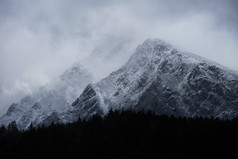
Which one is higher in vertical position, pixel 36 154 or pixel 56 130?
pixel 56 130

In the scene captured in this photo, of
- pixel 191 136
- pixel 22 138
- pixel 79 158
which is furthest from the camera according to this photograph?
pixel 22 138

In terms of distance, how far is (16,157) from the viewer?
433 ft

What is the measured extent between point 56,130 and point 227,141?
70404 mm

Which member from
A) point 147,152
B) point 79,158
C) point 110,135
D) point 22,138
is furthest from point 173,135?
point 22,138

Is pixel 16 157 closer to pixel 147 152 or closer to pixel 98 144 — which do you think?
pixel 98 144

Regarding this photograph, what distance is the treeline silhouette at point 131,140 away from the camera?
426ft

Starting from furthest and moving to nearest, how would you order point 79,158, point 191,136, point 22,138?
point 22,138, point 191,136, point 79,158

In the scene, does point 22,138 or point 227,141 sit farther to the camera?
point 22,138

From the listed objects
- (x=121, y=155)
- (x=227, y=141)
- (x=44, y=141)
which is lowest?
(x=227, y=141)

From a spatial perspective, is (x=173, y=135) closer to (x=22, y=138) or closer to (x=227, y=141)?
(x=227, y=141)

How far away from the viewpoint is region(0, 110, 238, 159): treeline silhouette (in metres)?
130

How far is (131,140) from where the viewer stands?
139625mm

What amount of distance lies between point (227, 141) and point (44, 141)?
69.5m

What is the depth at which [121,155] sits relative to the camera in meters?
129
